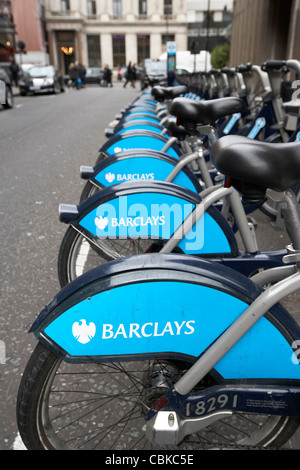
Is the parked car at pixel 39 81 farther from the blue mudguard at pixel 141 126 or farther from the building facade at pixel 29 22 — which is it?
the building facade at pixel 29 22

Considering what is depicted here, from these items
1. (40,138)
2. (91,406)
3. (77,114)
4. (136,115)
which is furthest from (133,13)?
(91,406)

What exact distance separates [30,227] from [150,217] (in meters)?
2.43

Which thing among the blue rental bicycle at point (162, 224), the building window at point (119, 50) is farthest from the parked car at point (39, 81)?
the building window at point (119, 50)

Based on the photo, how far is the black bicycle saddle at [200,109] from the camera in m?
2.69

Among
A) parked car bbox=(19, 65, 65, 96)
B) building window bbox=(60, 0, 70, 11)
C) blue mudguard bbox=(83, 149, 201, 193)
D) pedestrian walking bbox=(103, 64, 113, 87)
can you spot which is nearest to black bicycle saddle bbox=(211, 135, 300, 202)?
blue mudguard bbox=(83, 149, 201, 193)

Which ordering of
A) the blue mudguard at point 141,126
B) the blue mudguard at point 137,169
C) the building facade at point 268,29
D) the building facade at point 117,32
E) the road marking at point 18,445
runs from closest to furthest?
1. the road marking at point 18,445
2. the blue mudguard at point 137,169
3. the blue mudguard at point 141,126
4. the building facade at point 268,29
5. the building facade at point 117,32

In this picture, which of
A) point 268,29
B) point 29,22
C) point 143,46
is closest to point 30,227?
point 268,29

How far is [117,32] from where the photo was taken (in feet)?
A: 194

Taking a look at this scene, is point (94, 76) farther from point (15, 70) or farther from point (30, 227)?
point (30, 227)

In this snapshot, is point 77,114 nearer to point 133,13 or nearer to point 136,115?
point 136,115

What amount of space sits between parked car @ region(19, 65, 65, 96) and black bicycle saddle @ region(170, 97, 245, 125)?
22088 mm

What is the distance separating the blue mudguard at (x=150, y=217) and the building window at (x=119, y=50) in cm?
6163

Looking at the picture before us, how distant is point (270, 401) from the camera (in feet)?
4.88

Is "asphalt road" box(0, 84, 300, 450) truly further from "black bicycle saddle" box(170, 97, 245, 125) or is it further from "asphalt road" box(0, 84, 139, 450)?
"black bicycle saddle" box(170, 97, 245, 125)
